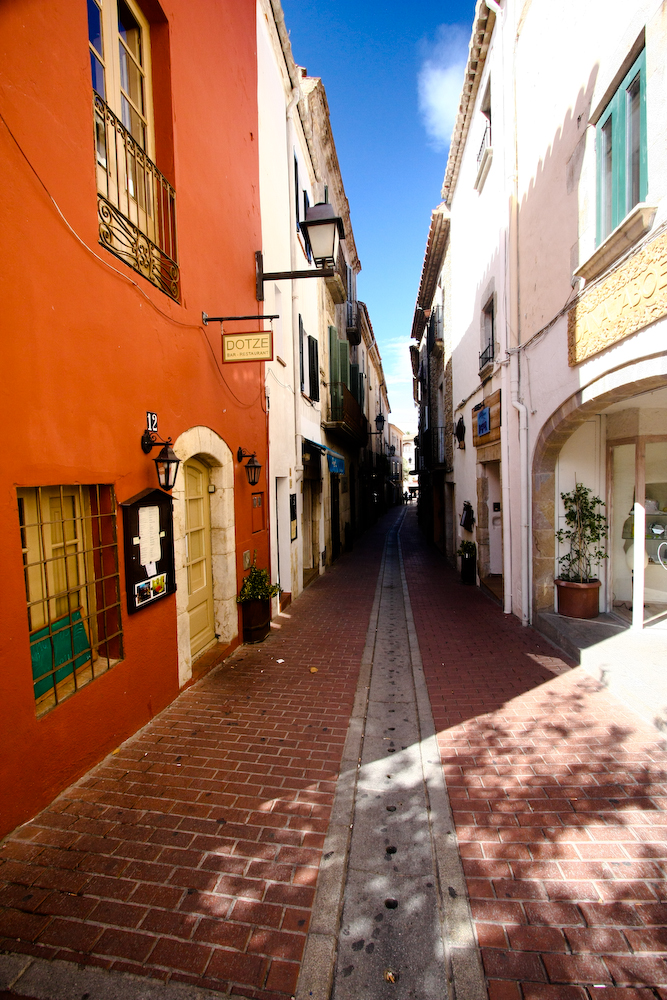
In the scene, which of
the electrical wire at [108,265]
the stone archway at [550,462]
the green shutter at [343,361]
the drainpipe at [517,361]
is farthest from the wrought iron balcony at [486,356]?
the electrical wire at [108,265]

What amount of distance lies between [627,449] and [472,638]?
3.55 metres

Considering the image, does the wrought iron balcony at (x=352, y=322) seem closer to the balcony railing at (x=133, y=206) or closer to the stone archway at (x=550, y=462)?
the stone archway at (x=550, y=462)

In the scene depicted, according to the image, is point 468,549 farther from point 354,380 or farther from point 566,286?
point 354,380

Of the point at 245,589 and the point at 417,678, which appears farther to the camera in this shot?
the point at 245,589

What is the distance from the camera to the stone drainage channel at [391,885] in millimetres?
2150

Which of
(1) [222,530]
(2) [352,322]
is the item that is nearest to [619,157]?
(1) [222,530]

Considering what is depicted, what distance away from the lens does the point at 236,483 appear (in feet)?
21.9

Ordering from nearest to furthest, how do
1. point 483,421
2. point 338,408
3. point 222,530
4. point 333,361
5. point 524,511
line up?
point 222,530 < point 524,511 < point 483,421 < point 338,408 < point 333,361

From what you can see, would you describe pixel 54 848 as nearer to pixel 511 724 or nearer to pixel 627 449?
pixel 511 724

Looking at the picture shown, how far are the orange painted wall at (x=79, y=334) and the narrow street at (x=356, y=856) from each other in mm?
537

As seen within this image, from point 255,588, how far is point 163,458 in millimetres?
3050

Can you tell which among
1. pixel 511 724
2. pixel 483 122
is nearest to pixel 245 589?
pixel 511 724

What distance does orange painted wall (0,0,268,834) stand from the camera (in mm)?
2840

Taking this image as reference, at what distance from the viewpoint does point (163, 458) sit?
429 centimetres
